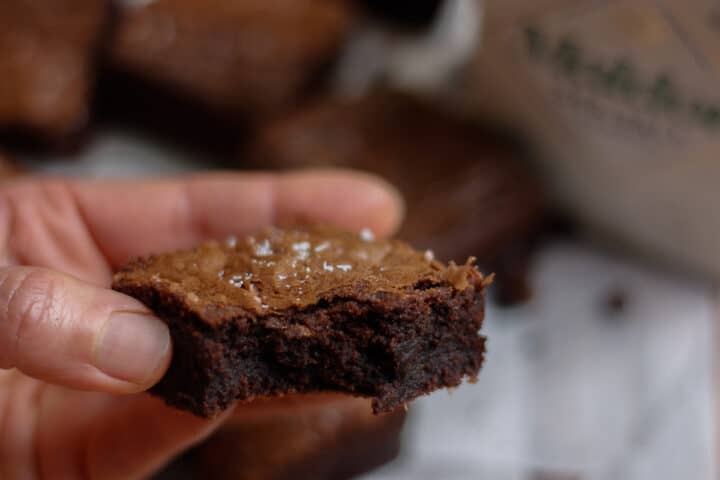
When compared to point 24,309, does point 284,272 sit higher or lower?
higher

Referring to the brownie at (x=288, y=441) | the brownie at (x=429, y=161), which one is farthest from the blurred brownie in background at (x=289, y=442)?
the brownie at (x=429, y=161)

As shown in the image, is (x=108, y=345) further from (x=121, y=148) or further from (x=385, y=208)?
(x=121, y=148)

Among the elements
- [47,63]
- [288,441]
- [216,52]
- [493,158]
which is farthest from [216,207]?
[47,63]

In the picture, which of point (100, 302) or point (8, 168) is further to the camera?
point (8, 168)

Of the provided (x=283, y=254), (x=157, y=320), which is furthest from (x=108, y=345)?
(x=283, y=254)

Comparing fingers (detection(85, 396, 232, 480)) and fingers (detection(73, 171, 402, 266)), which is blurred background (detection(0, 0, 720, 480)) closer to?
fingers (detection(85, 396, 232, 480))

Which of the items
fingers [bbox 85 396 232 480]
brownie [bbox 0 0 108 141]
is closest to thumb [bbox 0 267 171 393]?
fingers [bbox 85 396 232 480]

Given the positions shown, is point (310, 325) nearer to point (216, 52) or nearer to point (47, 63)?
Answer: point (216, 52)
